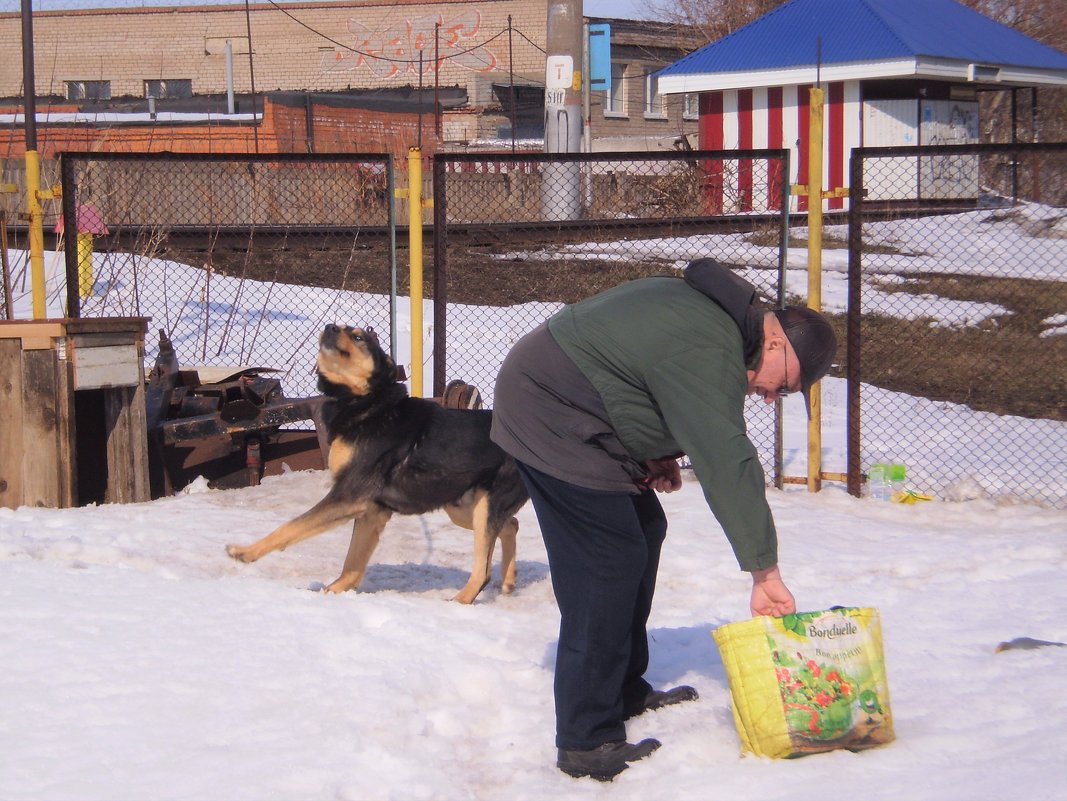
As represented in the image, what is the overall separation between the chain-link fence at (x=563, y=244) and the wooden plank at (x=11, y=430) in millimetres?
2542

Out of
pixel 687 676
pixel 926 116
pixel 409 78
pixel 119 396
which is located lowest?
pixel 687 676

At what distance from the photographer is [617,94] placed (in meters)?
41.2

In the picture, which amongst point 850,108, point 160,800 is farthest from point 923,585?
point 850,108

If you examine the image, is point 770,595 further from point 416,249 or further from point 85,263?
point 85,263

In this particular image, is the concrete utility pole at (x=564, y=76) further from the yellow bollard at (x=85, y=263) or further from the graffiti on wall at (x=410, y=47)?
the graffiti on wall at (x=410, y=47)

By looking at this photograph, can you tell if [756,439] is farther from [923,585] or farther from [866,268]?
[866,268]

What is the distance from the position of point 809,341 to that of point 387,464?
2.71m

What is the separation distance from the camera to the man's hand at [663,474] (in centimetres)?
357

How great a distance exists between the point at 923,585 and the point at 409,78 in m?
39.3

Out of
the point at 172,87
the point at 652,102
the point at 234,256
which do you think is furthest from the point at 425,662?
the point at 172,87

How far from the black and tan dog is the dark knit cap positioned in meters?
2.49

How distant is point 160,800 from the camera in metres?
3.22

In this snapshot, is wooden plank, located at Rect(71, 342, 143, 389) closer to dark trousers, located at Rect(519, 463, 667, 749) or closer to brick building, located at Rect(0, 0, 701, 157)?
dark trousers, located at Rect(519, 463, 667, 749)

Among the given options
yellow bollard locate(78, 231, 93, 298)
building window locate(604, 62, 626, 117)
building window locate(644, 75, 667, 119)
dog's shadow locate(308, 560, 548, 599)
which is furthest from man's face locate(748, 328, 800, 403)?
building window locate(644, 75, 667, 119)
